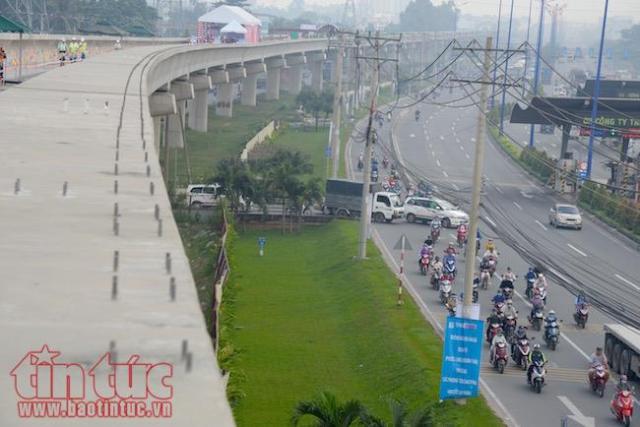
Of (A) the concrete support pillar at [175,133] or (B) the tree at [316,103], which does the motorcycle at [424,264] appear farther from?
(B) the tree at [316,103]

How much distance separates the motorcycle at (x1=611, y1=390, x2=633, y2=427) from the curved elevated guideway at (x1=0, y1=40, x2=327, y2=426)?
8761mm

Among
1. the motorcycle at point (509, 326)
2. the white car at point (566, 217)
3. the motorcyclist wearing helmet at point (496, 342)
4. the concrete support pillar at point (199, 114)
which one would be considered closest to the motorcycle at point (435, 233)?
the white car at point (566, 217)

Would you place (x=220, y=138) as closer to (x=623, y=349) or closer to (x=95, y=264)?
(x=623, y=349)

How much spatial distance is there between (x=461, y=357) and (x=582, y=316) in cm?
919

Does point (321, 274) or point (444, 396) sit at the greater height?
point (444, 396)

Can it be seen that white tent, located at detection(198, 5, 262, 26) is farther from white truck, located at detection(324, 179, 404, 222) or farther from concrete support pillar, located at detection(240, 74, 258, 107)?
white truck, located at detection(324, 179, 404, 222)

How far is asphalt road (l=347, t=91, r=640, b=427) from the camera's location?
22.7 m

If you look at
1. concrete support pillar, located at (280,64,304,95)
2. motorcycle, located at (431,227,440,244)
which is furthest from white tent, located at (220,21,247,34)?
motorcycle, located at (431,227,440,244)

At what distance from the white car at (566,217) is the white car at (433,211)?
11.4 feet

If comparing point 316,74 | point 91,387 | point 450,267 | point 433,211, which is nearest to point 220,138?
point 433,211

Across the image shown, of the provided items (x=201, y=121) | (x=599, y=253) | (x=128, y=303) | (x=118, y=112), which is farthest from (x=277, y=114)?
(x=128, y=303)

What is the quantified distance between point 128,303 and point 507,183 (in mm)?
54962

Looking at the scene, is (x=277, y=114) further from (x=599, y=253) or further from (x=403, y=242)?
(x=403, y=242)

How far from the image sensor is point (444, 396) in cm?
2070
